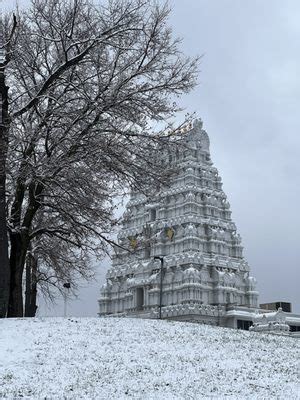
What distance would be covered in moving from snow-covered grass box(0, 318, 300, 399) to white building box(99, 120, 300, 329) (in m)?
43.3

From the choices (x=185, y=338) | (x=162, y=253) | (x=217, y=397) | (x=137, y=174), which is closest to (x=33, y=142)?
(x=137, y=174)

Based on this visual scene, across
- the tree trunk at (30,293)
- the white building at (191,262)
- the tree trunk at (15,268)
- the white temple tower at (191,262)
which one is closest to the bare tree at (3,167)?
the tree trunk at (15,268)

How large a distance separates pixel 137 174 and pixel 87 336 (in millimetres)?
6225

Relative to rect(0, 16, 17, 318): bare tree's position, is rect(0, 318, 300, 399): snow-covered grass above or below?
below

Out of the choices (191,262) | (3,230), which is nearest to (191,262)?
(191,262)

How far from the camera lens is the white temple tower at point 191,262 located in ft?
199

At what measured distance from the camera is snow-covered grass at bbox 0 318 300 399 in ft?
33.4

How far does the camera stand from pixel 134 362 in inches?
474

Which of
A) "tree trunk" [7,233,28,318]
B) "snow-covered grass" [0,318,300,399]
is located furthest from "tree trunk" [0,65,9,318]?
"tree trunk" [7,233,28,318]

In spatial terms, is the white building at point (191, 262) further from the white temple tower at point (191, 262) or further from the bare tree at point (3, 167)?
the bare tree at point (3, 167)

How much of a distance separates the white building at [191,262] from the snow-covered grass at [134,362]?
43.3 m

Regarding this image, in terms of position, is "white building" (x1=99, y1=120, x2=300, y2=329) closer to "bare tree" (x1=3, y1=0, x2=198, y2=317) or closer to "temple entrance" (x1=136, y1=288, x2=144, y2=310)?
"temple entrance" (x1=136, y1=288, x2=144, y2=310)

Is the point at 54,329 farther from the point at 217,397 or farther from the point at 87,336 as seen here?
the point at 217,397

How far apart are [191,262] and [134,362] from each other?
50.1 metres
